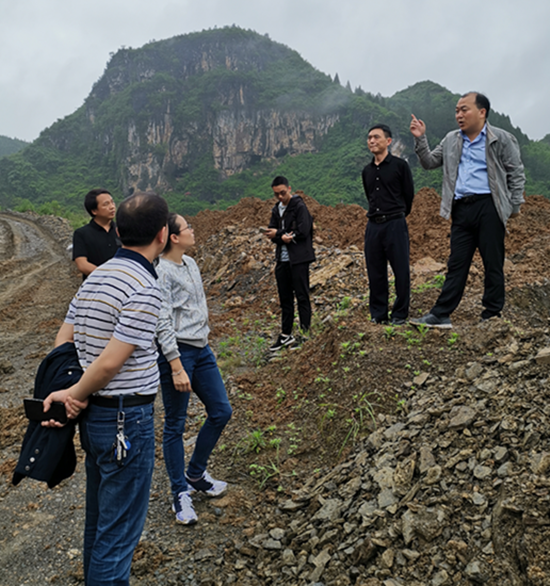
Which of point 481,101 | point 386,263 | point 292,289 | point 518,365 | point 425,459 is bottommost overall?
point 425,459

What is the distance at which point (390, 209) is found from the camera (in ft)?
15.8

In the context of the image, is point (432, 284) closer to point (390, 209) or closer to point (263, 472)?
point (390, 209)

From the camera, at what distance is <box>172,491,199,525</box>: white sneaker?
3.03m

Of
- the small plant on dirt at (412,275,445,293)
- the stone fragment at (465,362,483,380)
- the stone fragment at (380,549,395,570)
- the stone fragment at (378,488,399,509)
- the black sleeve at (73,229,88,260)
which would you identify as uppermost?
the black sleeve at (73,229,88,260)

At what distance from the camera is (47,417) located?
5.89 ft

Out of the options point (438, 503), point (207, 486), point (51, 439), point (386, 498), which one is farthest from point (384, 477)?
point (51, 439)

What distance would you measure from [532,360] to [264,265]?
7.89m

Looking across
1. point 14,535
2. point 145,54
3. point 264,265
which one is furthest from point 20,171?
point 14,535

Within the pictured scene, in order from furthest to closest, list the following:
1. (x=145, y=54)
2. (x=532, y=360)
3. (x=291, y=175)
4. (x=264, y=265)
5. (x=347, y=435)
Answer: (x=145, y=54) < (x=291, y=175) < (x=264, y=265) < (x=347, y=435) < (x=532, y=360)

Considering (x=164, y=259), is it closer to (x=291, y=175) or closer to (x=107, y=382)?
(x=107, y=382)

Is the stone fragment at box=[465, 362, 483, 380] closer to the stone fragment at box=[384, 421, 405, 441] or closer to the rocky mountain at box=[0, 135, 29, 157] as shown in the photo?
the stone fragment at box=[384, 421, 405, 441]

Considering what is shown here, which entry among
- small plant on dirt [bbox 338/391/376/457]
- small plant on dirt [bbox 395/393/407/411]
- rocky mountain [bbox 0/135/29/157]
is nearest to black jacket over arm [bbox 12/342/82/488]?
small plant on dirt [bbox 338/391/376/457]

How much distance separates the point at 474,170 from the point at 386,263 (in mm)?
1219

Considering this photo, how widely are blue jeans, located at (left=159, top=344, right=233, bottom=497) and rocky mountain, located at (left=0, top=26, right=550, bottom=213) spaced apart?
204 feet
